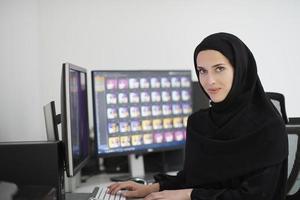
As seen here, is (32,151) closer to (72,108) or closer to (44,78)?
(72,108)

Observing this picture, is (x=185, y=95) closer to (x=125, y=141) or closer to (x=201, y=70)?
(x=125, y=141)

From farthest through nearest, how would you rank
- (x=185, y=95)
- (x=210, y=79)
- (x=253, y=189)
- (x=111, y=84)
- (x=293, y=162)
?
(x=185, y=95)
(x=111, y=84)
(x=293, y=162)
(x=210, y=79)
(x=253, y=189)

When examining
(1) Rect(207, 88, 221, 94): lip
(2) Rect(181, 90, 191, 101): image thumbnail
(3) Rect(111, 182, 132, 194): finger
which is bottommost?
(3) Rect(111, 182, 132, 194): finger

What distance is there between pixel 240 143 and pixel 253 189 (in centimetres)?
15

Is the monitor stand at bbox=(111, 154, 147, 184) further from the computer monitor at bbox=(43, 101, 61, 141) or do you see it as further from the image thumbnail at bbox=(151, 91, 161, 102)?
the computer monitor at bbox=(43, 101, 61, 141)

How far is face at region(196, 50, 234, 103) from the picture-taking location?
111 cm

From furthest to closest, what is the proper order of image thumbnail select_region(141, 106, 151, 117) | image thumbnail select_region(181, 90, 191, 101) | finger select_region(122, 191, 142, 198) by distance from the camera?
image thumbnail select_region(181, 90, 191, 101), image thumbnail select_region(141, 106, 151, 117), finger select_region(122, 191, 142, 198)

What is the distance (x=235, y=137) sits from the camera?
1104 millimetres

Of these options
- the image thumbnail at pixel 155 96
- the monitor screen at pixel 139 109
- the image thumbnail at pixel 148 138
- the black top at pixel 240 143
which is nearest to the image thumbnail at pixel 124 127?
the monitor screen at pixel 139 109

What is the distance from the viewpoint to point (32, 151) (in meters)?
1.10

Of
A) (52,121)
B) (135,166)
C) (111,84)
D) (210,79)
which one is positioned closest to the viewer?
(210,79)

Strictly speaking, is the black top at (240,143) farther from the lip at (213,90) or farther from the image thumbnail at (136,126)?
the image thumbnail at (136,126)

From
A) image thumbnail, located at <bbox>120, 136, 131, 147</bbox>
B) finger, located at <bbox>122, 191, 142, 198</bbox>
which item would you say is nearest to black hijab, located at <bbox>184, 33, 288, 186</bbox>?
finger, located at <bbox>122, 191, 142, 198</bbox>

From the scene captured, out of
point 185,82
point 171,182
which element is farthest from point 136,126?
point 171,182
